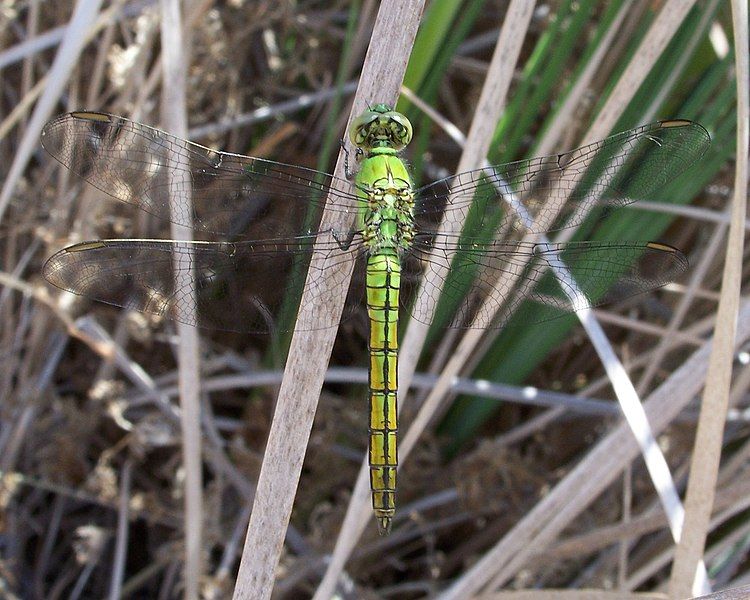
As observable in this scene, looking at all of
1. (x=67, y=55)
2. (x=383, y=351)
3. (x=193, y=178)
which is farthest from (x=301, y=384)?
(x=67, y=55)

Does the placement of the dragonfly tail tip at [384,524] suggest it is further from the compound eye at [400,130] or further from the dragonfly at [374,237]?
the compound eye at [400,130]

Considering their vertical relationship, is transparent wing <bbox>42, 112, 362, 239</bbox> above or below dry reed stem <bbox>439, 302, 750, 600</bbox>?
above

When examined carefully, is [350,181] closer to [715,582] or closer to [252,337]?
[252,337]

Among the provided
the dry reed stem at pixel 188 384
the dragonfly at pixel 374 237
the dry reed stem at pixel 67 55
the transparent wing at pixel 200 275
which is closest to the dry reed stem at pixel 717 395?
the dragonfly at pixel 374 237

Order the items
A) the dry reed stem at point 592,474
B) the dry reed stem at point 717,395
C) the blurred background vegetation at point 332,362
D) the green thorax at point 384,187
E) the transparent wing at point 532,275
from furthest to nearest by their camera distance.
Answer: the blurred background vegetation at point 332,362 → the dry reed stem at point 592,474 → the transparent wing at point 532,275 → the green thorax at point 384,187 → the dry reed stem at point 717,395

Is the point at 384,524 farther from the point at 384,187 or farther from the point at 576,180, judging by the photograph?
the point at 576,180

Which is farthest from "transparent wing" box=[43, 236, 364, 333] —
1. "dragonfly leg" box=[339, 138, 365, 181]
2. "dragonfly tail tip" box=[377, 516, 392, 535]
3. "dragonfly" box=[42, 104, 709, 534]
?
"dragonfly tail tip" box=[377, 516, 392, 535]

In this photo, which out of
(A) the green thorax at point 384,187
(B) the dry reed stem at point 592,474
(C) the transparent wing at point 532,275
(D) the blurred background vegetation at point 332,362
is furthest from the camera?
(D) the blurred background vegetation at point 332,362

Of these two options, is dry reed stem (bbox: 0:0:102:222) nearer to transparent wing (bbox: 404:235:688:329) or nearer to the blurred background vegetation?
the blurred background vegetation
